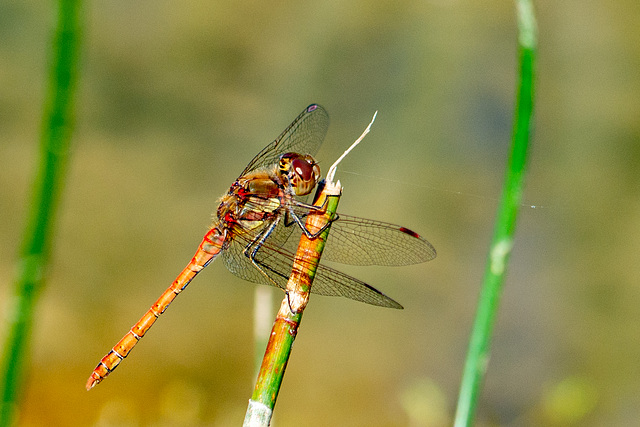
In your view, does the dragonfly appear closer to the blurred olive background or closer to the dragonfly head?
the dragonfly head

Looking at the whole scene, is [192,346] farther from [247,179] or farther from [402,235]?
[402,235]

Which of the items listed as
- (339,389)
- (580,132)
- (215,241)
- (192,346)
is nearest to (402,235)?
(215,241)

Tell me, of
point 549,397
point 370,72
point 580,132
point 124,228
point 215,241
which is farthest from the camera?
point 370,72

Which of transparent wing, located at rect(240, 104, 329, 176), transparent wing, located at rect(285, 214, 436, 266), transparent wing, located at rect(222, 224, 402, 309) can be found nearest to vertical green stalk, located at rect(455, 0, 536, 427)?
transparent wing, located at rect(222, 224, 402, 309)

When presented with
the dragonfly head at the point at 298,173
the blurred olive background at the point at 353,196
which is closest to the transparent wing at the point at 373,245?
the dragonfly head at the point at 298,173

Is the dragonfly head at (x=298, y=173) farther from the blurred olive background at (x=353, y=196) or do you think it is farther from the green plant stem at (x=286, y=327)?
the blurred olive background at (x=353, y=196)

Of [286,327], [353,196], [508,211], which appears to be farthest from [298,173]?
[353,196]
